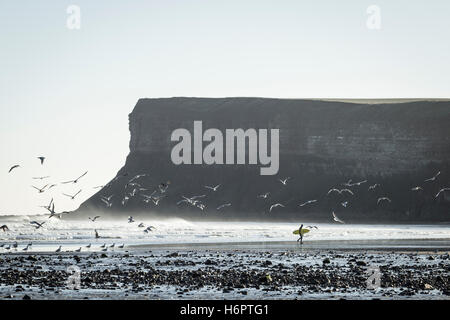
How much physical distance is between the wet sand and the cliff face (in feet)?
332

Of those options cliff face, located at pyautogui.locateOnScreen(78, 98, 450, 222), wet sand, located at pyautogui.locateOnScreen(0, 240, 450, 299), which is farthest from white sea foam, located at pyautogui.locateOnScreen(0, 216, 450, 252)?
cliff face, located at pyautogui.locateOnScreen(78, 98, 450, 222)

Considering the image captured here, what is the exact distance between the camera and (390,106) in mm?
166250

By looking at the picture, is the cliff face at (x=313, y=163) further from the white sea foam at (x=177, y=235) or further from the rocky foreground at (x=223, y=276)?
the rocky foreground at (x=223, y=276)

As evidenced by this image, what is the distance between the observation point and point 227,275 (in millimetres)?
32156

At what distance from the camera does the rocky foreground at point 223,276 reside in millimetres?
27109

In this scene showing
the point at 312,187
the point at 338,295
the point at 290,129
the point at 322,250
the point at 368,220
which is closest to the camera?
the point at 338,295

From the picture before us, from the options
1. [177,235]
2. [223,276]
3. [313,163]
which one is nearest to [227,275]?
[223,276]

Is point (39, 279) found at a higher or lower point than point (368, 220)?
higher

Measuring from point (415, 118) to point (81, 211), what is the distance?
64562 millimetres

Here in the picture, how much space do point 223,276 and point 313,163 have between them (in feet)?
445

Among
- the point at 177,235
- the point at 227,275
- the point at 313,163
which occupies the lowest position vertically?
the point at 313,163

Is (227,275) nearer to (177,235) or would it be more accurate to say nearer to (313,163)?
(177,235)
